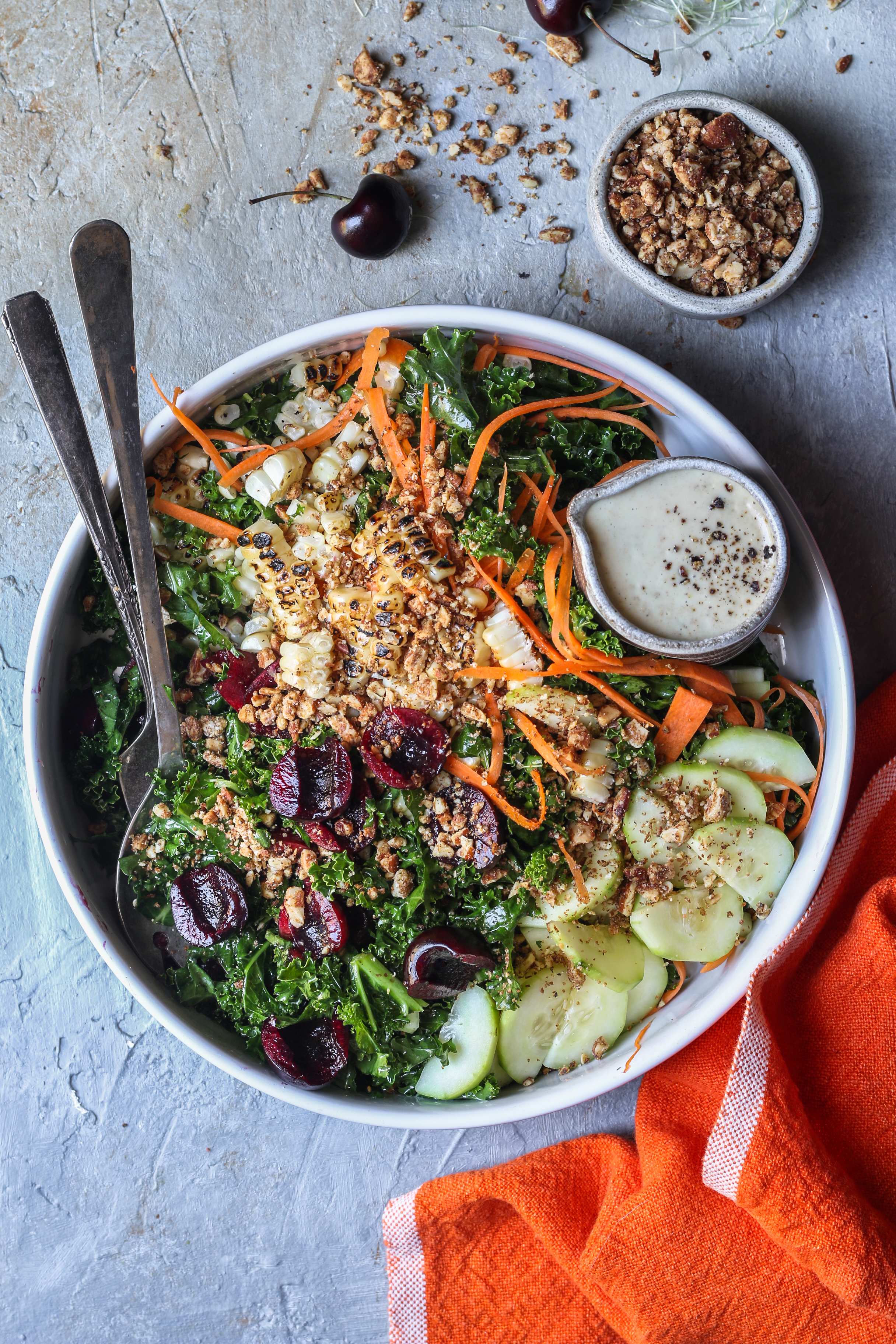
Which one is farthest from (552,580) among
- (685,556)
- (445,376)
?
(445,376)

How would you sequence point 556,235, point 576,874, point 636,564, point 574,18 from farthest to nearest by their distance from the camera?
point 556,235 < point 574,18 < point 576,874 < point 636,564

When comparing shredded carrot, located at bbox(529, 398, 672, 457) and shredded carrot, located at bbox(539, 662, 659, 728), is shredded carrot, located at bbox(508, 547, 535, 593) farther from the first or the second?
shredded carrot, located at bbox(529, 398, 672, 457)

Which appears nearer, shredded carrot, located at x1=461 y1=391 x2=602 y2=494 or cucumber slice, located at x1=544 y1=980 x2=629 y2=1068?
shredded carrot, located at x1=461 y1=391 x2=602 y2=494

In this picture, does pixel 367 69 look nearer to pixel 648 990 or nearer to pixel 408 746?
pixel 408 746

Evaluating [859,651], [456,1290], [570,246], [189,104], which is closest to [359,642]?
[570,246]

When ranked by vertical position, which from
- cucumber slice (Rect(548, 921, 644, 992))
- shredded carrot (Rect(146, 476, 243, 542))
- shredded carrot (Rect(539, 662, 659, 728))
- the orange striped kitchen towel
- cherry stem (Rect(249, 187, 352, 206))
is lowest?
the orange striped kitchen towel

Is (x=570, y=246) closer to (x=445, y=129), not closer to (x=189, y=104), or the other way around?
(x=445, y=129)

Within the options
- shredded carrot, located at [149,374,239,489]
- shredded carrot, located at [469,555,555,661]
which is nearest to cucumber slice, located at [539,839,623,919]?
shredded carrot, located at [469,555,555,661]

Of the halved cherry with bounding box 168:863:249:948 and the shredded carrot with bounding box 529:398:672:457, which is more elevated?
the shredded carrot with bounding box 529:398:672:457
